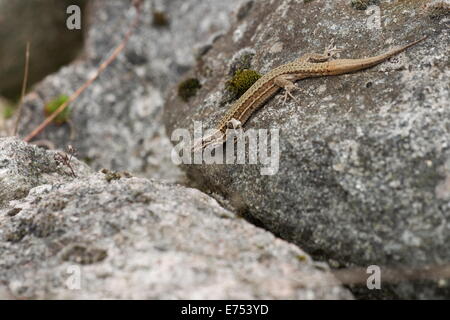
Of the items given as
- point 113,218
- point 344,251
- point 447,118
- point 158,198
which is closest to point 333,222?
point 344,251

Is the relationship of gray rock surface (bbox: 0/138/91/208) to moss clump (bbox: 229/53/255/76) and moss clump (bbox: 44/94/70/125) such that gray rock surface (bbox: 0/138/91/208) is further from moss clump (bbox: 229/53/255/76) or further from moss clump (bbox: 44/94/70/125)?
moss clump (bbox: 44/94/70/125)

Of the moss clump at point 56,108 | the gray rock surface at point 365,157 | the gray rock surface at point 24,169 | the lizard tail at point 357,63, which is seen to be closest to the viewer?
the gray rock surface at point 365,157

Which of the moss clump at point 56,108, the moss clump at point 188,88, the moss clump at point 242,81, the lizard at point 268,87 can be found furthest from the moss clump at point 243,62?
the moss clump at point 56,108

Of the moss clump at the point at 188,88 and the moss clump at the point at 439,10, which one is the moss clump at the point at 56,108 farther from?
the moss clump at the point at 439,10

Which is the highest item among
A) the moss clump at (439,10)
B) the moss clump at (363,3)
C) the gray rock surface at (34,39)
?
the gray rock surface at (34,39)

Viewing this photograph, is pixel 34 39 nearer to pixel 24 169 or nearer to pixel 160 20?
pixel 160 20

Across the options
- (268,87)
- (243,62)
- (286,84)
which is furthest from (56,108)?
(286,84)
